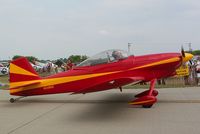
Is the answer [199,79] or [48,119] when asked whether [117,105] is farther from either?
[199,79]

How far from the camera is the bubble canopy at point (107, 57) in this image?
8.88 meters

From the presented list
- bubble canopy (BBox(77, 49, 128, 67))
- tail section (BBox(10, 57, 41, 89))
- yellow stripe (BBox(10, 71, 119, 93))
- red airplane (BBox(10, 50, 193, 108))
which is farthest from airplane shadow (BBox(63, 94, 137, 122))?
tail section (BBox(10, 57, 41, 89))

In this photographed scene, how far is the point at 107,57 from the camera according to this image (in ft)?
29.4

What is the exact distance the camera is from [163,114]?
7207 millimetres

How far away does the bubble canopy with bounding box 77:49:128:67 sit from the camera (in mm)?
8883

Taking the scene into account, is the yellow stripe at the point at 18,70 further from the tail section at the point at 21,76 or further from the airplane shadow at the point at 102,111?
the airplane shadow at the point at 102,111

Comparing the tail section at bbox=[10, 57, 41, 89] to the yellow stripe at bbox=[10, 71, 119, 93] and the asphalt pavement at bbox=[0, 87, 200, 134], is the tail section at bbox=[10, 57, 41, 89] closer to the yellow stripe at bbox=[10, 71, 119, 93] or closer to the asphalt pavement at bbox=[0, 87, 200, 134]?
the yellow stripe at bbox=[10, 71, 119, 93]

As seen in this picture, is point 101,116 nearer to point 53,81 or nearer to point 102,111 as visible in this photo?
point 102,111

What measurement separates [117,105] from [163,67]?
1.87m

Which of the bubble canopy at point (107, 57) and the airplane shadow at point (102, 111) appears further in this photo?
the bubble canopy at point (107, 57)

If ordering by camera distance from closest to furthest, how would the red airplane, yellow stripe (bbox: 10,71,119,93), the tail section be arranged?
the red airplane → yellow stripe (bbox: 10,71,119,93) → the tail section

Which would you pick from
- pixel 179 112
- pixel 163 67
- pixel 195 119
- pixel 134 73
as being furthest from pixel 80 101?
pixel 195 119

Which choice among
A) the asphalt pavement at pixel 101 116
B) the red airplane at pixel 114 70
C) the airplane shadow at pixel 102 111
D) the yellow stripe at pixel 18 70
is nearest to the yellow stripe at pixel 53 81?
the red airplane at pixel 114 70

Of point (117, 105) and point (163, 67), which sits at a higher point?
point (163, 67)
